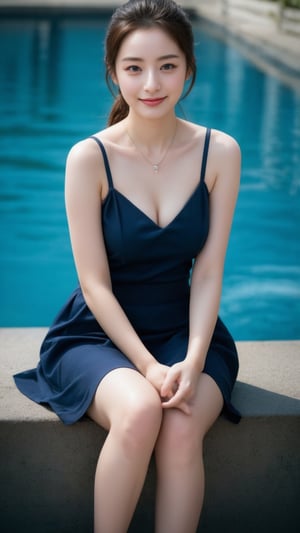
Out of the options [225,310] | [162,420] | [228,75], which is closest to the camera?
[162,420]

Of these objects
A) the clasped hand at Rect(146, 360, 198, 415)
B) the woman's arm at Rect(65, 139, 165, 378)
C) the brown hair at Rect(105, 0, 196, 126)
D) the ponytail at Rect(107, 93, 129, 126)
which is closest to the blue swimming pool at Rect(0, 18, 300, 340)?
the ponytail at Rect(107, 93, 129, 126)

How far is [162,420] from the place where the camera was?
8.20 ft

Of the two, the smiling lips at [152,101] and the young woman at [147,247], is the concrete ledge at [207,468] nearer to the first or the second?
the young woman at [147,247]

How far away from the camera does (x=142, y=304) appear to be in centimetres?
284

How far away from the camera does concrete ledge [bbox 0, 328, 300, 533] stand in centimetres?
277

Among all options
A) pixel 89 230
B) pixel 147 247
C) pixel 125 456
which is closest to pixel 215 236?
pixel 147 247

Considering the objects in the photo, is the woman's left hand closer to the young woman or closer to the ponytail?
the young woman

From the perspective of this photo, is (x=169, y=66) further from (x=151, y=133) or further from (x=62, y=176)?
(x=62, y=176)

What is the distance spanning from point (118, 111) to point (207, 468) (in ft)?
3.79

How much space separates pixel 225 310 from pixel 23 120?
18.3ft

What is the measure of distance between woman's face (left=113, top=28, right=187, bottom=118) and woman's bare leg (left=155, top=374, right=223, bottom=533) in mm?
907

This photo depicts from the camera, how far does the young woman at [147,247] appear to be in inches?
104

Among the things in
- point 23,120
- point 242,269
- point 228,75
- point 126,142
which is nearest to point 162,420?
point 126,142

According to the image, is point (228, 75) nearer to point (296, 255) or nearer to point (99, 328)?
point (296, 255)
